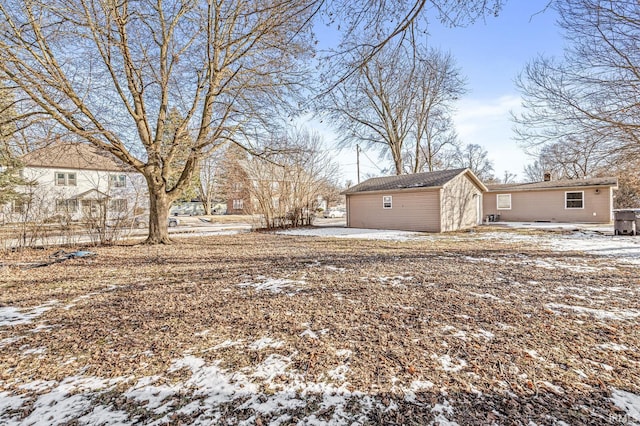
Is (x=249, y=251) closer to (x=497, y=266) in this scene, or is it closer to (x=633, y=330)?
(x=497, y=266)

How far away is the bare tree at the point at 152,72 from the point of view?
24.7 ft

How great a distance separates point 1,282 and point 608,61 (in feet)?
46.4

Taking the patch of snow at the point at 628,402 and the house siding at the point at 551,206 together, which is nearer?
the patch of snow at the point at 628,402

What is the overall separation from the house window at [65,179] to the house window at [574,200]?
116 ft

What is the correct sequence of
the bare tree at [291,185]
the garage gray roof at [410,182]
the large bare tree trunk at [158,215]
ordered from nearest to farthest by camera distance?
the large bare tree trunk at [158,215], the garage gray roof at [410,182], the bare tree at [291,185]

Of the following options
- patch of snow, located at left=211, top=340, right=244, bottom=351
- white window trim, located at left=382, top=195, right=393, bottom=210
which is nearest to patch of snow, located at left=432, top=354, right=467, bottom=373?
patch of snow, located at left=211, top=340, right=244, bottom=351

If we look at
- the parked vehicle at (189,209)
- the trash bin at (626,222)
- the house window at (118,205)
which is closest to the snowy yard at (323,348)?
the house window at (118,205)

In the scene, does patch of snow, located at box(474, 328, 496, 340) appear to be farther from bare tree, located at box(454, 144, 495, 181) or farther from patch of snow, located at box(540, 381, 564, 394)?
bare tree, located at box(454, 144, 495, 181)

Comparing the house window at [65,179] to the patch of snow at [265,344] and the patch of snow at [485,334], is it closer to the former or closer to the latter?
the patch of snow at [265,344]

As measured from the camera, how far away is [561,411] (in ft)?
6.53

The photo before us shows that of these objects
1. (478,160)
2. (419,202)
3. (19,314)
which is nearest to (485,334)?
(19,314)

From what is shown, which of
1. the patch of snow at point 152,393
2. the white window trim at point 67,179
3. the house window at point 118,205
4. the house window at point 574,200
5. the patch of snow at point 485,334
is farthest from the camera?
the white window trim at point 67,179

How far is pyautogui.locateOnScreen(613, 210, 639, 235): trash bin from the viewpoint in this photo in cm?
1156

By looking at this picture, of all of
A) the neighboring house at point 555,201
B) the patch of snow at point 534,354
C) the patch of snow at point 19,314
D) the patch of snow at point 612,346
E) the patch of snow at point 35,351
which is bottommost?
the patch of snow at point 612,346
